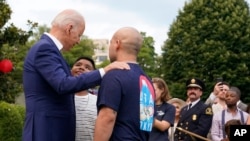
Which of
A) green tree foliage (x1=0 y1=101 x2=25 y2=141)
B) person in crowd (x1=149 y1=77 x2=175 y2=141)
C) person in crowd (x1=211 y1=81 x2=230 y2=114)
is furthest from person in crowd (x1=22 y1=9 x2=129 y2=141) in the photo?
green tree foliage (x1=0 y1=101 x2=25 y2=141)

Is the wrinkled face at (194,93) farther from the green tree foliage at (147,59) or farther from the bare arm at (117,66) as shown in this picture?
the green tree foliage at (147,59)

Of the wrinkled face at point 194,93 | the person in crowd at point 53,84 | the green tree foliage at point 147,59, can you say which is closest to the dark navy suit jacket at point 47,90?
the person in crowd at point 53,84

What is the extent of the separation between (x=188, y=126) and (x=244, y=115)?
93 centimetres

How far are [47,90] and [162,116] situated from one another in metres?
3.63

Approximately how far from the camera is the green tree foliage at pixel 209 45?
3991 cm

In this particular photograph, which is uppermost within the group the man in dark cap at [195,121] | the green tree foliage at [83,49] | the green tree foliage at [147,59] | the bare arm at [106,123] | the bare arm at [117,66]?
the green tree foliage at [83,49]

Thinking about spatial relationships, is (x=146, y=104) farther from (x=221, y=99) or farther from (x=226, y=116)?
(x=221, y=99)

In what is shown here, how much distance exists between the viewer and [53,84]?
465 centimetres

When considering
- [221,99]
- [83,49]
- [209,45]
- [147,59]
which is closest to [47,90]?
[221,99]

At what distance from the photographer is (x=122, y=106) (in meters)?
4.73

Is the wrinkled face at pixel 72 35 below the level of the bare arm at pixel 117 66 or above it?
above

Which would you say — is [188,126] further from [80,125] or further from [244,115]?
[80,125]

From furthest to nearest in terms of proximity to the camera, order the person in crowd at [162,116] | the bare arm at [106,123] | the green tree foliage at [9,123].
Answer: the green tree foliage at [9,123] → the person in crowd at [162,116] → the bare arm at [106,123]

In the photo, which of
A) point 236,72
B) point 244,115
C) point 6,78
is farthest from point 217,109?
point 236,72
